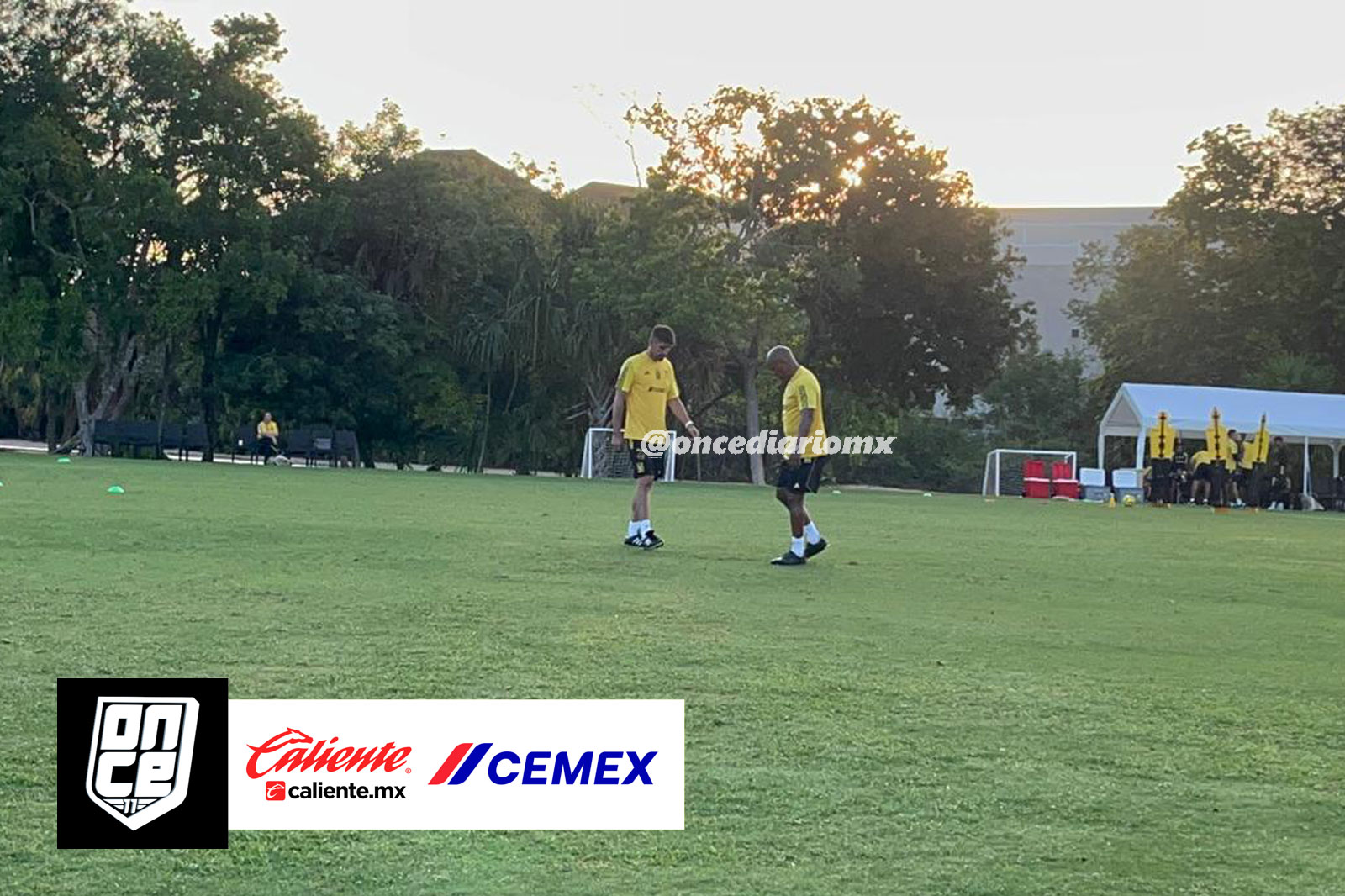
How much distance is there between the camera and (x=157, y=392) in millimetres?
50094

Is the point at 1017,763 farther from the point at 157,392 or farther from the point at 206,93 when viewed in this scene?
the point at 157,392

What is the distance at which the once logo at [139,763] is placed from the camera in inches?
163

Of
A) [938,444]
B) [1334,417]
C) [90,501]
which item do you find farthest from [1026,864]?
[938,444]

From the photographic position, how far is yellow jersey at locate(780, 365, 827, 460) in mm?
13547

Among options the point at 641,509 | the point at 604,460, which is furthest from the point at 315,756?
the point at 604,460

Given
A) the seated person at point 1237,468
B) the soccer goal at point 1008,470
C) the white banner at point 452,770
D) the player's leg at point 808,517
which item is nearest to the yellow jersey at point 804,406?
the player's leg at point 808,517

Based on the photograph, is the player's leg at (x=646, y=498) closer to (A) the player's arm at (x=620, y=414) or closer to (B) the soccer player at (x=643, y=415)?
(B) the soccer player at (x=643, y=415)

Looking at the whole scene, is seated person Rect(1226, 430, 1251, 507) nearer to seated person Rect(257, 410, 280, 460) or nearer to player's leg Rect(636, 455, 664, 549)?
seated person Rect(257, 410, 280, 460)

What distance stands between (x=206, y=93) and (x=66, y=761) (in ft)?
145

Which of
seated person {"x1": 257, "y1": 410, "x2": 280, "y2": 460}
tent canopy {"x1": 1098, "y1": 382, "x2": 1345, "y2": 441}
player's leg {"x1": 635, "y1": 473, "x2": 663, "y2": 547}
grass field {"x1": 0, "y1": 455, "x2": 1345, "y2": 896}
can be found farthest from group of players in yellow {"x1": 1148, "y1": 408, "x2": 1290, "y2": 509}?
player's leg {"x1": 635, "y1": 473, "x2": 663, "y2": 547}

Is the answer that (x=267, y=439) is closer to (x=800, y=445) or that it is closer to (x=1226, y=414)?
(x=1226, y=414)

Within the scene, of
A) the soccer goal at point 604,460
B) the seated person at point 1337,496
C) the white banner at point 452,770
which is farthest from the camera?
the soccer goal at point 604,460

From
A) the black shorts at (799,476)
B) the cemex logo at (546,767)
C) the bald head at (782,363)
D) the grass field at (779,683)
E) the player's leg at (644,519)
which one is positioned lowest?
the grass field at (779,683)

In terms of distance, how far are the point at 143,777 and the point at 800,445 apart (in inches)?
382
